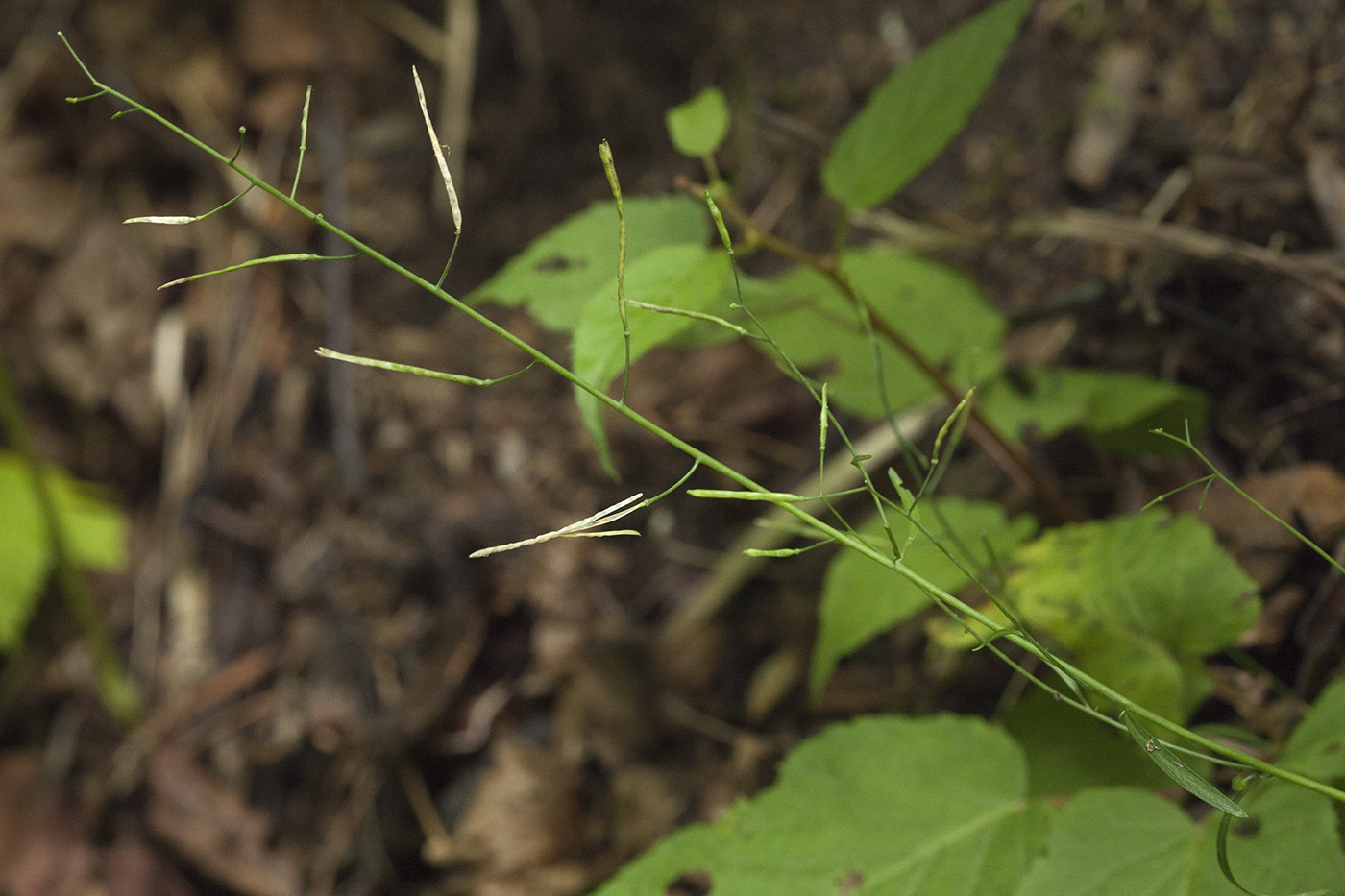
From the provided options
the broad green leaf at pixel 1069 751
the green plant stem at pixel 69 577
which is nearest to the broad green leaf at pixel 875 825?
the broad green leaf at pixel 1069 751

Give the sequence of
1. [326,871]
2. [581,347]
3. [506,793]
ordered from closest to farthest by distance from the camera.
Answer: [581,347], [506,793], [326,871]

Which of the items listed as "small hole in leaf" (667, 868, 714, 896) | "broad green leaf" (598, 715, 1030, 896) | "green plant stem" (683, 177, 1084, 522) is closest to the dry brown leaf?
"small hole in leaf" (667, 868, 714, 896)

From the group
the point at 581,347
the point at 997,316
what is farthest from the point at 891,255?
the point at 581,347

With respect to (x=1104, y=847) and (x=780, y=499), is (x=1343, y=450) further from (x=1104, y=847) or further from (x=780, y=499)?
(x=780, y=499)

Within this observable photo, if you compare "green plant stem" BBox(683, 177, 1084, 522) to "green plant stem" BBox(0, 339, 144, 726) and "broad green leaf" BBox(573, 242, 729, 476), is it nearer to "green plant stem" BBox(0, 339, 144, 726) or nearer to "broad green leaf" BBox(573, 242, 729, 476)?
"broad green leaf" BBox(573, 242, 729, 476)

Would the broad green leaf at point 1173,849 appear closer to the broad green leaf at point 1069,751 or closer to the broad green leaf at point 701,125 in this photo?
the broad green leaf at point 1069,751

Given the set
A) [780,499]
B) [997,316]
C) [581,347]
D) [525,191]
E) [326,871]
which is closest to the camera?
[780,499]

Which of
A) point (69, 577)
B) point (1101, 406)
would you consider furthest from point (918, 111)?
point (69, 577)
